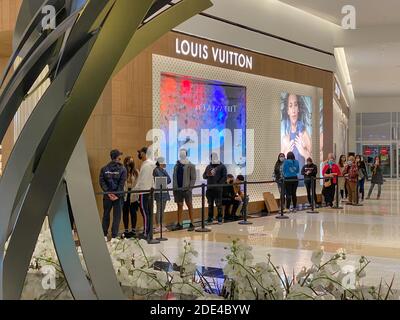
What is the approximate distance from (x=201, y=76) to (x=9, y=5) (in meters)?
4.40

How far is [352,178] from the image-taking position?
14305mm

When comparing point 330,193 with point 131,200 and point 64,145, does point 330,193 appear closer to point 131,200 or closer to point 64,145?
point 131,200

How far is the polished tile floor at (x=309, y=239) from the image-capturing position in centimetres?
659

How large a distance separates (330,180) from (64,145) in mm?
12154

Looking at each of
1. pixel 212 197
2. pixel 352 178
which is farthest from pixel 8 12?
pixel 352 178

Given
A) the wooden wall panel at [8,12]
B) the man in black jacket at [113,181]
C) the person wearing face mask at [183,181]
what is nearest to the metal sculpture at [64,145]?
the man in black jacket at [113,181]

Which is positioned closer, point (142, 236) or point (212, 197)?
point (142, 236)

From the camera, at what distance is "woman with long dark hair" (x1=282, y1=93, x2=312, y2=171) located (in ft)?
49.9

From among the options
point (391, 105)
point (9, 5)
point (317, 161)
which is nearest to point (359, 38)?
point (317, 161)

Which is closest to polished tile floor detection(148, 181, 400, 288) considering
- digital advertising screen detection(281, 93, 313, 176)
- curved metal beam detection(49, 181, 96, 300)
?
curved metal beam detection(49, 181, 96, 300)

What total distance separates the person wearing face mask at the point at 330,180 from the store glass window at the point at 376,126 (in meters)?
21.5

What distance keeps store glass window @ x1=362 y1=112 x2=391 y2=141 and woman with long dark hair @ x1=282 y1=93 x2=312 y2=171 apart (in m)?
19.5

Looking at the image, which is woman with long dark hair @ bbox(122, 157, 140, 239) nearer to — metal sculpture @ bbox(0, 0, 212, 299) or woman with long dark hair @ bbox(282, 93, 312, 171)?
metal sculpture @ bbox(0, 0, 212, 299)
